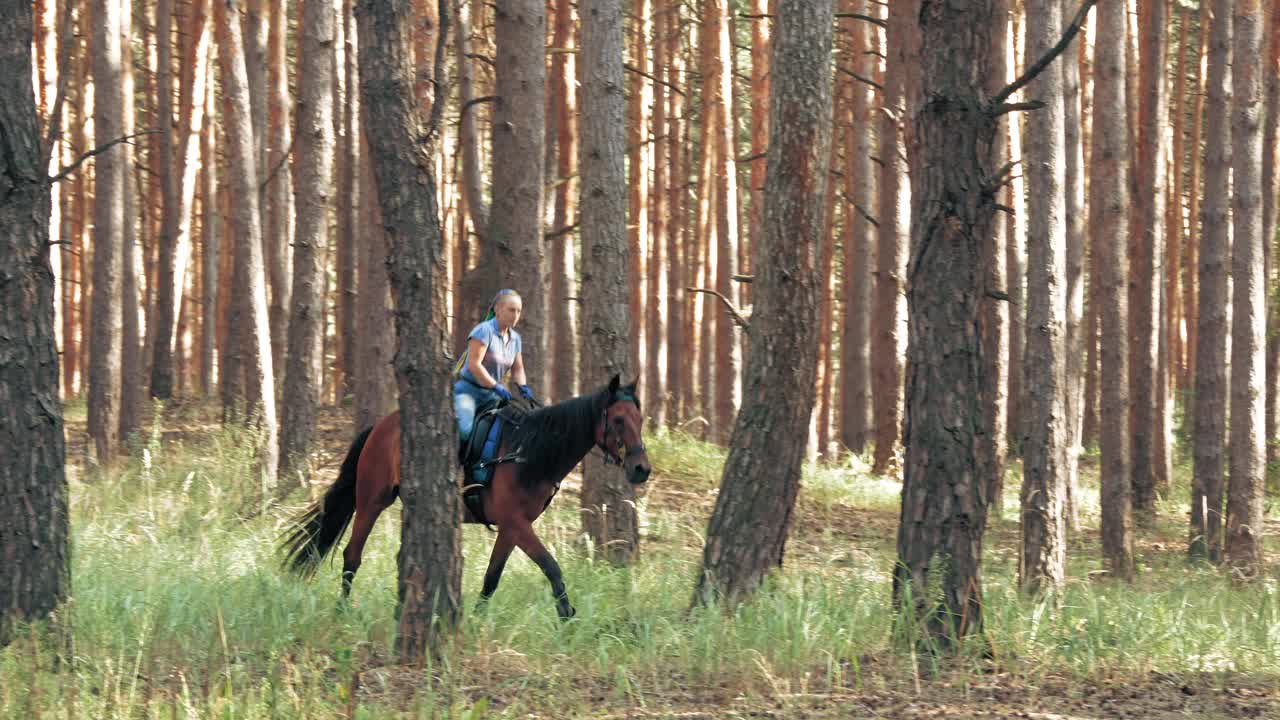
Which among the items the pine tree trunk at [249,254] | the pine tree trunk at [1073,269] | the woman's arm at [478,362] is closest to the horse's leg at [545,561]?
the woman's arm at [478,362]

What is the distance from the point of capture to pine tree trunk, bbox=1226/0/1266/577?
12.7 m

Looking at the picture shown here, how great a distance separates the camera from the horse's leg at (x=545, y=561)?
747 cm

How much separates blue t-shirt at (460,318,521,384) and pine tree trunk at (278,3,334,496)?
5.23 meters

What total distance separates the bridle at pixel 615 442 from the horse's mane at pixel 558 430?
0.28ft

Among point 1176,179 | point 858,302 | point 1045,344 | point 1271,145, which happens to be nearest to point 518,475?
point 1045,344

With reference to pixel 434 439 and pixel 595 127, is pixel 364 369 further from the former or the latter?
pixel 434 439

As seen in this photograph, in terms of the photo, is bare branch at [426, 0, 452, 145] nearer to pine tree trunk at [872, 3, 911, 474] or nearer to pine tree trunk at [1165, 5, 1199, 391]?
pine tree trunk at [872, 3, 911, 474]

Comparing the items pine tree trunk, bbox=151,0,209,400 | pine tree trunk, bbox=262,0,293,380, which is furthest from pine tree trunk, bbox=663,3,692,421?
pine tree trunk, bbox=262,0,293,380

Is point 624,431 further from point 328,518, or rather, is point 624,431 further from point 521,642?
point 328,518

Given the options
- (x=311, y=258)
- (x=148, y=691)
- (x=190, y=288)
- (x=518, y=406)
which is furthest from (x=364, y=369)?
(x=190, y=288)

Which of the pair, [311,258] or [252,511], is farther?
[311,258]

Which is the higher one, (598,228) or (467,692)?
(598,228)

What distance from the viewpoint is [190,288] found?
36.9m

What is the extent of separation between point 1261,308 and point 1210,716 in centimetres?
851
